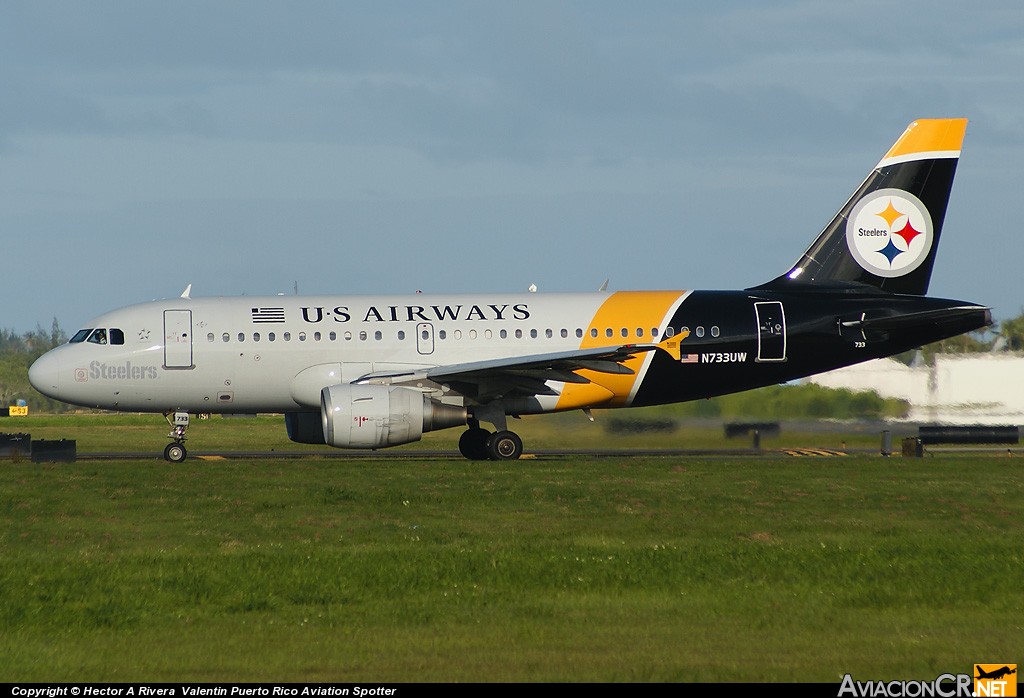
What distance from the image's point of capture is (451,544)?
542 inches

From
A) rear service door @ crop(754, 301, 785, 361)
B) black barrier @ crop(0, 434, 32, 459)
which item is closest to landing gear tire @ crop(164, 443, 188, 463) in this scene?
black barrier @ crop(0, 434, 32, 459)

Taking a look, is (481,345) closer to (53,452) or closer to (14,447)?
(53,452)

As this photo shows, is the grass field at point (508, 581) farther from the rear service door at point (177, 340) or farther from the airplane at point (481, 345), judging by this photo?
the rear service door at point (177, 340)

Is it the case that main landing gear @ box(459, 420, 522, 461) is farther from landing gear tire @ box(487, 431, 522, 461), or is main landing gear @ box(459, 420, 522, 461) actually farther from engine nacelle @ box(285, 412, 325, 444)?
engine nacelle @ box(285, 412, 325, 444)

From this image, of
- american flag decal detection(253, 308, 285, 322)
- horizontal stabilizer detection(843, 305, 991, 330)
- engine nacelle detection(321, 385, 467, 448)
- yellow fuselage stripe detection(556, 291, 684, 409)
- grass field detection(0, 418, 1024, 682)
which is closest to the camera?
grass field detection(0, 418, 1024, 682)

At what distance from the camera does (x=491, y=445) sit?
25.7 meters

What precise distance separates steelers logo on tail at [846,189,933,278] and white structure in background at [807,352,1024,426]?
7.91 ft

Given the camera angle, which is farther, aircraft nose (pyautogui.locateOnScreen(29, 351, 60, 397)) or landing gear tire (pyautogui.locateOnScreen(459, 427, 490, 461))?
aircraft nose (pyautogui.locateOnScreen(29, 351, 60, 397))

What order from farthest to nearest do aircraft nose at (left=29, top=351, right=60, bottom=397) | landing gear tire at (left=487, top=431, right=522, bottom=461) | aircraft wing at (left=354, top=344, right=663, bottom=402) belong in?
aircraft nose at (left=29, top=351, right=60, bottom=397) → landing gear tire at (left=487, top=431, right=522, bottom=461) → aircraft wing at (left=354, top=344, right=663, bottom=402)

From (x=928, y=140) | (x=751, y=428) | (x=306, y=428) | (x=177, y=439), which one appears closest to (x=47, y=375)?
(x=177, y=439)

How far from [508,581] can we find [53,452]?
56.2 ft

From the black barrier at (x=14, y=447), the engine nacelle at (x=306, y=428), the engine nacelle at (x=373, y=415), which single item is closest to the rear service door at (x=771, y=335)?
the engine nacelle at (x=373, y=415)

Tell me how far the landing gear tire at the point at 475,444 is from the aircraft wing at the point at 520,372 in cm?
113

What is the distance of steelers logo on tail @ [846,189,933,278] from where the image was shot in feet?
90.5
